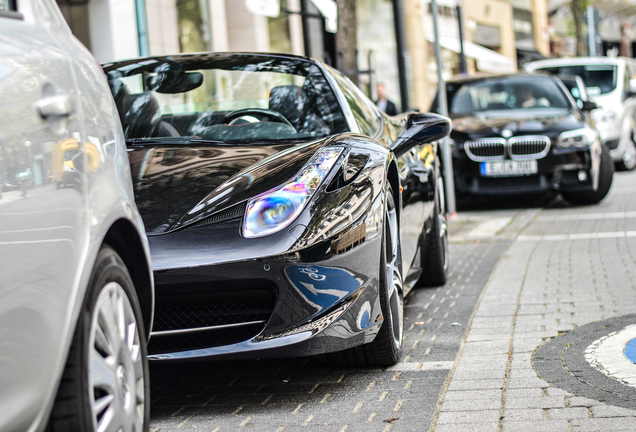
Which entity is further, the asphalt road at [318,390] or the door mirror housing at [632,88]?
the door mirror housing at [632,88]

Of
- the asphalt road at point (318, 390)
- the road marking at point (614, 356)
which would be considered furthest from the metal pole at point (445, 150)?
the road marking at point (614, 356)

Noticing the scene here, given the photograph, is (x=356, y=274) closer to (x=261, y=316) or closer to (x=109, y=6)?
(x=261, y=316)

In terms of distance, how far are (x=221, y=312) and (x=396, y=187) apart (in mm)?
1273

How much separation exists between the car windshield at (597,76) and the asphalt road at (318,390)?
42.2ft

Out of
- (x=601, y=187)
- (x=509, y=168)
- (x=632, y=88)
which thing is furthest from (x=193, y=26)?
(x=632, y=88)

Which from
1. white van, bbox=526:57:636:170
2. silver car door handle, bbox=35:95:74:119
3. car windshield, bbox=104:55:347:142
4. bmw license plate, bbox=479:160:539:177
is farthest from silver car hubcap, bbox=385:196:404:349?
white van, bbox=526:57:636:170

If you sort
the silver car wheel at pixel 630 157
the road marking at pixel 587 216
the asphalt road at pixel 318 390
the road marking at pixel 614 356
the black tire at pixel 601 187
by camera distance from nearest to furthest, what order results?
the asphalt road at pixel 318 390 < the road marking at pixel 614 356 < the road marking at pixel 587 216 < the black tire at pixel 601 187 < the silver car wheel at pixel 630 157

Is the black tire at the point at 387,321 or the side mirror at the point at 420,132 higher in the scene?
the side mirror at the point at 420,132

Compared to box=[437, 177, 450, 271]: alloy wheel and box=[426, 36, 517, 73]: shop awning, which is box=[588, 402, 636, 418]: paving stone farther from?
box=[426, 36, 517, 73]: shop awning

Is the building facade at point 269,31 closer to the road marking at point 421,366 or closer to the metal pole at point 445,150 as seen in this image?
the metal pole at point 445,150

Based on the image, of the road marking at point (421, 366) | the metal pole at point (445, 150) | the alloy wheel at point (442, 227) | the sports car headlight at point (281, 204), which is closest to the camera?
the sports car headlight at point (281, 204)

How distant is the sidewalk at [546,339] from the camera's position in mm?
3125

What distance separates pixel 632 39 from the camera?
2462 inches

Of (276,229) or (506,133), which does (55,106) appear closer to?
(276,229)
